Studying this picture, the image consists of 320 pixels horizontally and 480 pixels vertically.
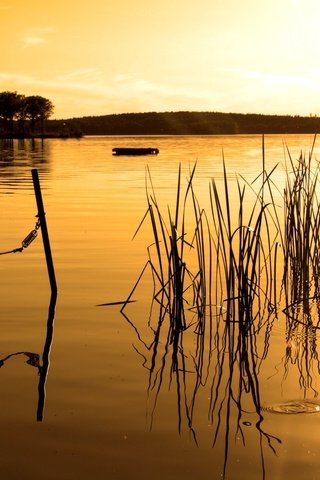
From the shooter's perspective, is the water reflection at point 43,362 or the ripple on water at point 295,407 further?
the water reflection at point 43,362

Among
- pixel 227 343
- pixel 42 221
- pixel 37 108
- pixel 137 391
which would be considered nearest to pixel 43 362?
pixel 137 391

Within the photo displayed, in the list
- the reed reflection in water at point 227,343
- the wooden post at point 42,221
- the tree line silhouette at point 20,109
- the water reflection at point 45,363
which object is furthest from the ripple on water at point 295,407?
the tree line silhouette at point 20,109

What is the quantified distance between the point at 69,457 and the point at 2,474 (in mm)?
541

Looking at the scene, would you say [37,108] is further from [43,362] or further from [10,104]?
[43,362]

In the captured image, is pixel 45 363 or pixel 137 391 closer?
pixel 137 391

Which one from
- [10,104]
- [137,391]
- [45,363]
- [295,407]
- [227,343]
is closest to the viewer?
[295,407]

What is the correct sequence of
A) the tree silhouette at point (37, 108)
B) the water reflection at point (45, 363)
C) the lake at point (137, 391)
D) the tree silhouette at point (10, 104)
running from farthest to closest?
the tree silhouette at point (37, 108) < the tree silhouette at point (10, 104) < the water reflection at point (45, 363) < the lake at point (137, 391)

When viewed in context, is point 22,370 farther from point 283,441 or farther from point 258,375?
point 283,441

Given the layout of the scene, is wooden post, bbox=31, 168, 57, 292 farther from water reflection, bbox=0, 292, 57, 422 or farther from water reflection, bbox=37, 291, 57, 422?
water reflection, bbox=0, 292, 57, 422

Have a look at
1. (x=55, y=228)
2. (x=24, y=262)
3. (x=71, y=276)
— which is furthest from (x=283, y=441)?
(x=55, y=228)

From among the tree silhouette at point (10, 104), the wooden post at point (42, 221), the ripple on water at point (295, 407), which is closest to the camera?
the ripple on water at point (295, 407)

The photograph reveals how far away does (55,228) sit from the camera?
22328mm

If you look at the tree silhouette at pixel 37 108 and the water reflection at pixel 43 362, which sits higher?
the tree silhouette at pixel 37 108

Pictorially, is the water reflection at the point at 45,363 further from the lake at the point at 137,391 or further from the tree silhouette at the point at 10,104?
the tree silhouette at the point at 10,104
